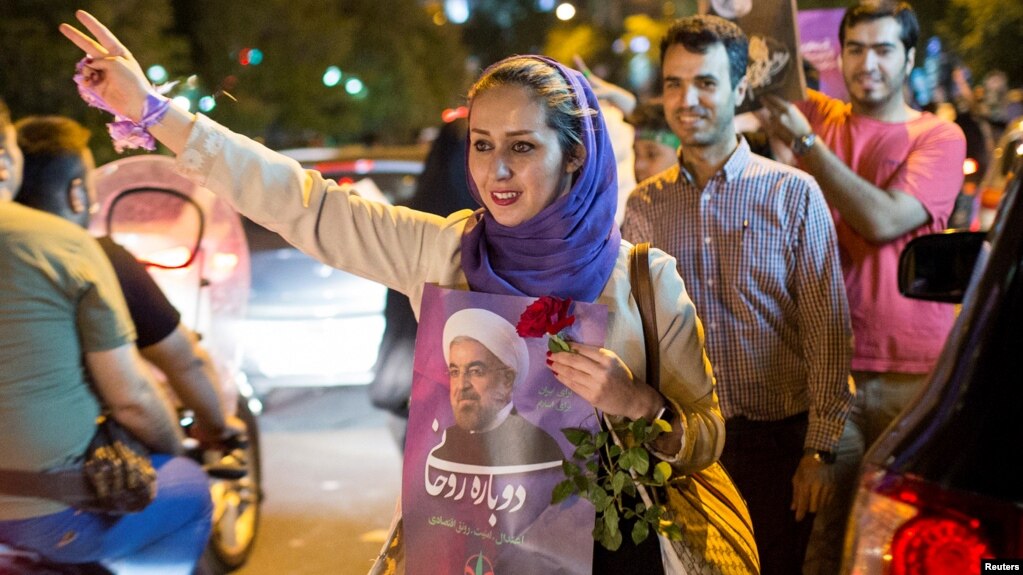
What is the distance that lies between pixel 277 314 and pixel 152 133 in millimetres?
6206

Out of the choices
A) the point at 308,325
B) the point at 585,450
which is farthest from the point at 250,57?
the point at 585,450

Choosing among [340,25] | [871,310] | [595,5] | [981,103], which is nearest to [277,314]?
[871,310]

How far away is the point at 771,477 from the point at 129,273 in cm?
244

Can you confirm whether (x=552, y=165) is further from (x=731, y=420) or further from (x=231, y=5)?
(x=231, y=5)

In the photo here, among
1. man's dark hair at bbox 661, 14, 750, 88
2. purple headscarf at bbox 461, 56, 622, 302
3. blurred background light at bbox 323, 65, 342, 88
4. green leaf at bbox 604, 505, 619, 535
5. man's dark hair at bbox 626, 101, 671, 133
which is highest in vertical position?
blurred background light at bbox 323, 65, 342, 88

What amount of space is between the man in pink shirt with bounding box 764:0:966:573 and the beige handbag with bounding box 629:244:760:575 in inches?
58.0

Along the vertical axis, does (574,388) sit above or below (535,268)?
below

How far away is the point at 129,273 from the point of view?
429 cm

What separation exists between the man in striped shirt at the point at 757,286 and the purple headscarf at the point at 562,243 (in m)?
1.24

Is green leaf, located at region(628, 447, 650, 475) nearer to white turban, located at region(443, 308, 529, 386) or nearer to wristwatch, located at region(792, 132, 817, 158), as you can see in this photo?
white turban, located at region(443, 308, 529, 386)

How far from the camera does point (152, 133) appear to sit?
8.44ft

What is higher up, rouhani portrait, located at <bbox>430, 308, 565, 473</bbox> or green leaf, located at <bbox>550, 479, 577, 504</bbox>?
rouhani portrait, located at <bbox>430, 308, 565, 473</bbox>

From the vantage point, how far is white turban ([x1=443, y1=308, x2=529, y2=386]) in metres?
2.55

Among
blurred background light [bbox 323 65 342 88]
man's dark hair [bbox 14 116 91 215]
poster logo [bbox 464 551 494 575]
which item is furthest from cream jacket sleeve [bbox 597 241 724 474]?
blurred background light [bbox 323 65 342 88]
